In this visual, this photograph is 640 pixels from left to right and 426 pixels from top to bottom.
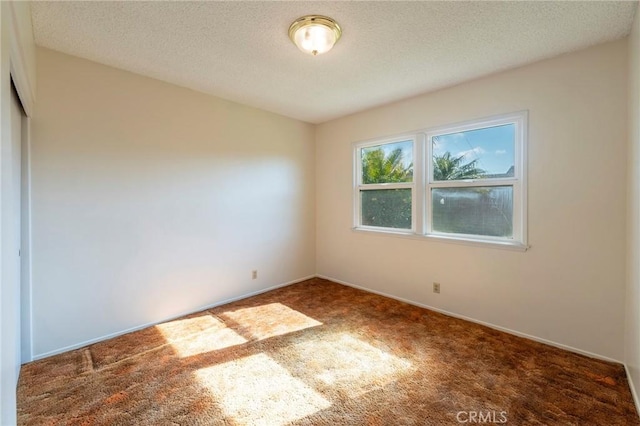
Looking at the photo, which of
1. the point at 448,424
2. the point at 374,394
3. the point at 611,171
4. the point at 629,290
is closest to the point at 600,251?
the point at 629,290

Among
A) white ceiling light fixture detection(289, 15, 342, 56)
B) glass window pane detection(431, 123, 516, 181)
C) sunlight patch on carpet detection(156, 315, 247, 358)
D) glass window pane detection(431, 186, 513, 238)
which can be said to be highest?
white ceiling light fixture detection(289, 15, 342, 56)

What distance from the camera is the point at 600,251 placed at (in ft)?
7.35

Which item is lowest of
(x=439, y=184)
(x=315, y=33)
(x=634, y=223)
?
(x=634, y=223)

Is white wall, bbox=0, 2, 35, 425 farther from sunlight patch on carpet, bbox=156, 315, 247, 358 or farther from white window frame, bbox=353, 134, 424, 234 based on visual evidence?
white window frame, bbox=353, 134, 424, 234

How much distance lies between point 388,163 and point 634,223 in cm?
235

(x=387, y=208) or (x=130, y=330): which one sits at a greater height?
(x=387, y=208)

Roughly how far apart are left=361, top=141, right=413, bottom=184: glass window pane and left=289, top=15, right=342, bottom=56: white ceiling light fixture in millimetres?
1823

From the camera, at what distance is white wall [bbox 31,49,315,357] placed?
2.31 m

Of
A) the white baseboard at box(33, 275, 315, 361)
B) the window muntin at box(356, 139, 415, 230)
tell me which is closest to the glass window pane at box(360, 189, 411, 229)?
the window muntin at box(356, 139, 415, 230)

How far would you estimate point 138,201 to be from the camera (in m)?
2.76

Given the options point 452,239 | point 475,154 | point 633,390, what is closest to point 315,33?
point 475,154

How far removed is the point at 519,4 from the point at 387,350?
2.70 m

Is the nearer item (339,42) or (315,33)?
(315,33)

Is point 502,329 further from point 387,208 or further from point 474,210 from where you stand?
point 387,208
